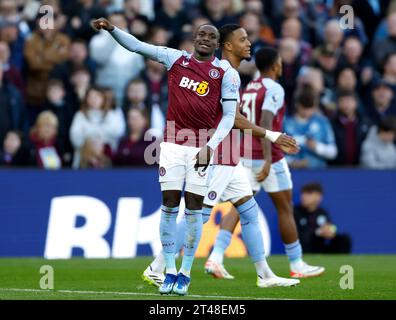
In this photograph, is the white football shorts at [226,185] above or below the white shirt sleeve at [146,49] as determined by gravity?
below

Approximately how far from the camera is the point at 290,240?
13.8 metres

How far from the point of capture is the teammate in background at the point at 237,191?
12.2 meters

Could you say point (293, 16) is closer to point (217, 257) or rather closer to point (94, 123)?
point (94, 123)

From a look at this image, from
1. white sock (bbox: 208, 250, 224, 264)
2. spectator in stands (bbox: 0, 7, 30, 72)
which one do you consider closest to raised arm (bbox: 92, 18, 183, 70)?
white sock (bbox: 208, 250, 224, 264)

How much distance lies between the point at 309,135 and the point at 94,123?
11.3 feet

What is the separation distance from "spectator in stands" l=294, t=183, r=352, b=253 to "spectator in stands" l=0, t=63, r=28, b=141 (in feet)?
15.4

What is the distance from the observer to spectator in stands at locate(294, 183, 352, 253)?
17.7m

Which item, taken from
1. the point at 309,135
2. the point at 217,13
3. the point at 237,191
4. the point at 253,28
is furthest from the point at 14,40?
the point at 237,191

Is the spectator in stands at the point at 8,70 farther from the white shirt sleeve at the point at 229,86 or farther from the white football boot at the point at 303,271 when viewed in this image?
the white shirt sleeve at the point at 229,86

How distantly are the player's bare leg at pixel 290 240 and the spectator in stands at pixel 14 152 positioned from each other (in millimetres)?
5503

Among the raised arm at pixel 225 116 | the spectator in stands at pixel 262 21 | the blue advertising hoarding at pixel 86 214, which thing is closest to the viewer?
the raised arm at pixel 225 116

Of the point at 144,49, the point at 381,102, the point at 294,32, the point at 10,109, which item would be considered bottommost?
the point at 10,109

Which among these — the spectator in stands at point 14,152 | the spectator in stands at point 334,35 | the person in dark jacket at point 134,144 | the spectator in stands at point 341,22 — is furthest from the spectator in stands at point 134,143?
the spectator in stands at point 341,22
